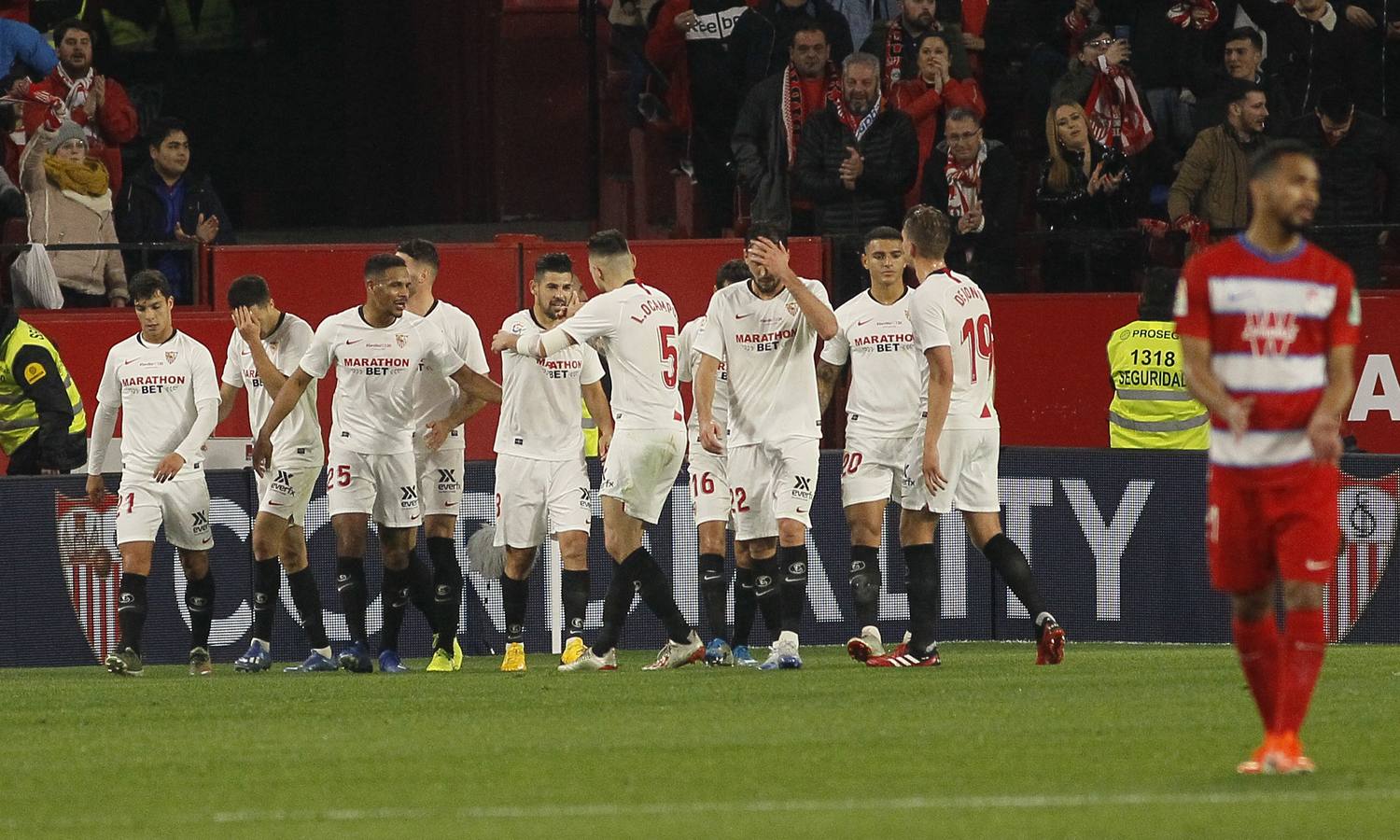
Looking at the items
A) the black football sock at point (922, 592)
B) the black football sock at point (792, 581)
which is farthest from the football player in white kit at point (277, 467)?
the black football sock at point (922, 592)

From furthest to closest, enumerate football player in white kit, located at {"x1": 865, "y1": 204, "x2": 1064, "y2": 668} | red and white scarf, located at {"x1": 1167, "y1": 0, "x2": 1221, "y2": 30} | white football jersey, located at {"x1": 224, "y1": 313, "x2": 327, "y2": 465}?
1. red and white scarf, located at {"x1": 1167, "y1": 0, "x2": 1221, "y2": 30}
2. white football jersey, located at {"x1": 224, "y1": 313, "x2": 327, "y2": 465}
3. football player in white kit, located at {"x1": 865, "y1": 204, "x2": 1064, "y2": 668}

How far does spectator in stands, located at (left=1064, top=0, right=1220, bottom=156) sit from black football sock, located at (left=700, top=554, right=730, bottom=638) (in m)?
6.86

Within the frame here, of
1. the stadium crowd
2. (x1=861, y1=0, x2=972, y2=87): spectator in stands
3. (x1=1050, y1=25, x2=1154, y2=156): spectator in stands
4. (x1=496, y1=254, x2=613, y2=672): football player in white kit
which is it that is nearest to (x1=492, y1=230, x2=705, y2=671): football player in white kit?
(x1=496, y1=254, x2=613, y2=672): football player in white kit

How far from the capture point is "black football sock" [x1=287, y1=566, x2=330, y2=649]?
1411 cm

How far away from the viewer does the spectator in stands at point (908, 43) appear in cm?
1842

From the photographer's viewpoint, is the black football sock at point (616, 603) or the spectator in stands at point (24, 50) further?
the spectator in stands at point (24, 50)

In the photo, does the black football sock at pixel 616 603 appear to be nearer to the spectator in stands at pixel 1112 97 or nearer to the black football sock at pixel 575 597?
the black football sock at pixel 575 597

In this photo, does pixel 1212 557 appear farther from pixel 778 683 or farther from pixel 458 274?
pixel 458 274

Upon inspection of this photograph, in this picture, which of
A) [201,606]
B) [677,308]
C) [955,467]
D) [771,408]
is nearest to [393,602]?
[201,606]

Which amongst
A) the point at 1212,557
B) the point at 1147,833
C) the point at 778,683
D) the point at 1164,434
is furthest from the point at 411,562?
the point at 1147,833

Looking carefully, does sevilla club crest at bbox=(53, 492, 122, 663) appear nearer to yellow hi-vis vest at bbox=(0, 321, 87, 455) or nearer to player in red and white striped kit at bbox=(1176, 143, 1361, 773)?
yellow hi-vis vest at bbox=(0, 321, 87, 455)

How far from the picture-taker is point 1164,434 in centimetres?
1582

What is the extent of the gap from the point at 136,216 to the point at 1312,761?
42.0 feet

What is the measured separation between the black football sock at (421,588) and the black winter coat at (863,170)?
190 inches
